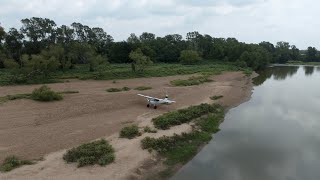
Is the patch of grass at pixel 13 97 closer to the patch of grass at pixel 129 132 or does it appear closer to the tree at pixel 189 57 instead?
the patch of grass at pixel 129 132

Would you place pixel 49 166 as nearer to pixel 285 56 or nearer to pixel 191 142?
pixel 191 142

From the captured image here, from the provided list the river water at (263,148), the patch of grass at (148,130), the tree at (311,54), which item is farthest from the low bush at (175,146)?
the tree at (311,54)

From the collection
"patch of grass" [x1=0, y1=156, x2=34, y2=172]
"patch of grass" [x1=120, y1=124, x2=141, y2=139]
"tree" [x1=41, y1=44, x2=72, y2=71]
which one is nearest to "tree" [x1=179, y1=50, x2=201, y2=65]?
"tree" [x1=41, y1=44, x2=72, y2=71]

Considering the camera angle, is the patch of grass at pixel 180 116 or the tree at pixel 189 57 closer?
the patch of grass at pixel 180 116

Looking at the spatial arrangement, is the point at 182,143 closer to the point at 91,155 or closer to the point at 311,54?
the point at 91,155

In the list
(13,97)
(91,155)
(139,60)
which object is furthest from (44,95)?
(139,60)

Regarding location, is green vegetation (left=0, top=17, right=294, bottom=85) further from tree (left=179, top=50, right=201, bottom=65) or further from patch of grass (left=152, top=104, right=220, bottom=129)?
patch of grass (left=152, top=104, right=220, bottom=129)
